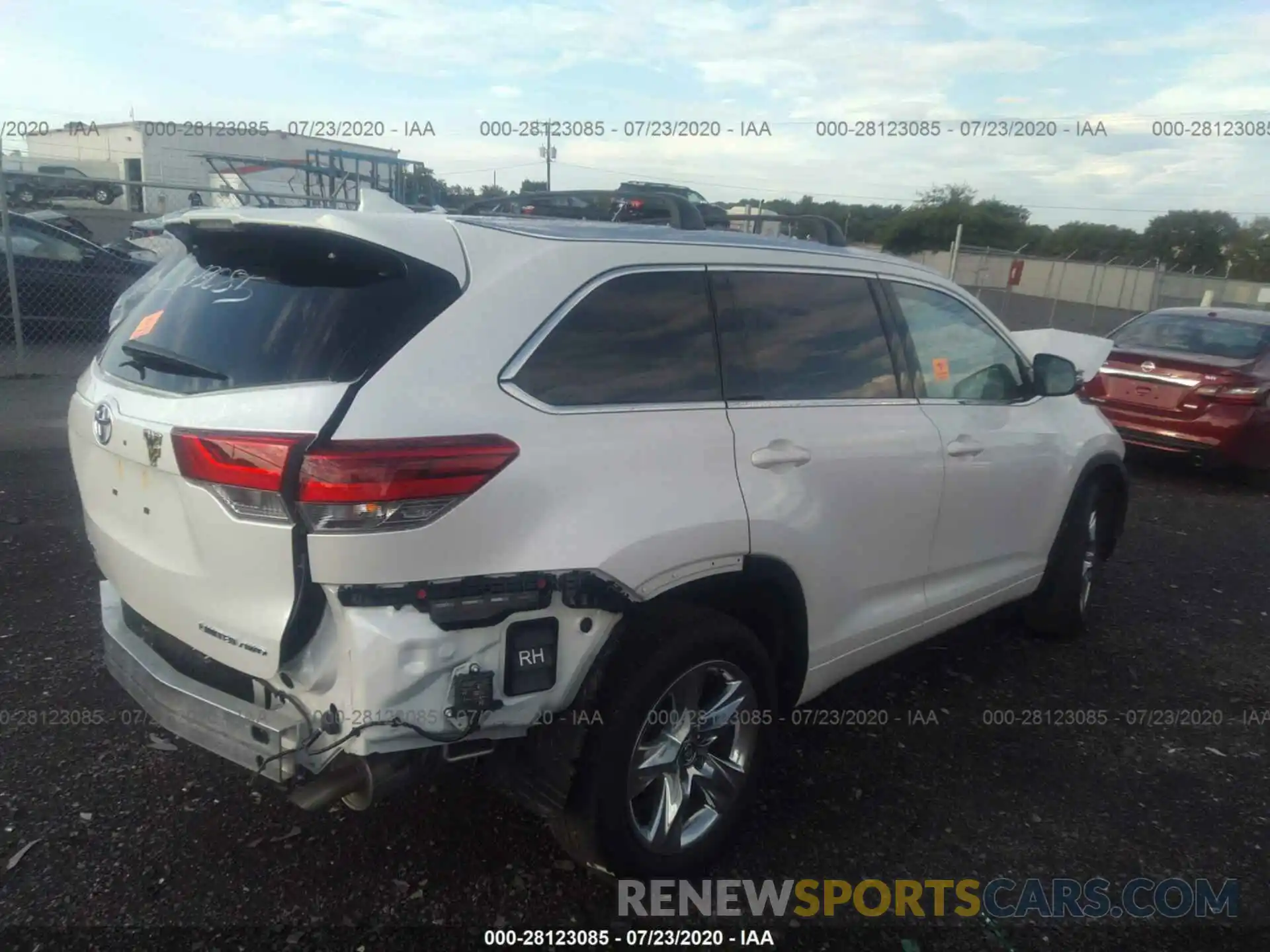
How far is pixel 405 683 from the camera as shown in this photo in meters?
2.19

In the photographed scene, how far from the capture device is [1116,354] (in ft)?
28.6

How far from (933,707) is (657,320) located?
2306mm

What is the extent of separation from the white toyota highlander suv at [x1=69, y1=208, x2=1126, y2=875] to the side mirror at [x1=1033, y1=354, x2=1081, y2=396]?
1314mm

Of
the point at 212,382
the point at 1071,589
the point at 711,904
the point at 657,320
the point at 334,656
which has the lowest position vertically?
the point at 711,904

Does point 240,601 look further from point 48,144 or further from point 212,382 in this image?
point 48,144

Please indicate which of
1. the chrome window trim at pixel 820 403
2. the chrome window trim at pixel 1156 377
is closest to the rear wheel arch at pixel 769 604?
the chrome window trim at pixel 820 403

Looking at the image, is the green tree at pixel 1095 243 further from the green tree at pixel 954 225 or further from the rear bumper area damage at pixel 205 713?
the rear bumper area damage at pixel 205 713

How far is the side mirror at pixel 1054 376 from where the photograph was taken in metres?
4.30

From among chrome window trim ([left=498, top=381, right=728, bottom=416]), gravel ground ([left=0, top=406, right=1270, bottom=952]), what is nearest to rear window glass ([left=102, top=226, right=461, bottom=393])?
chrome window trim ([left=498, top=381, right=728, bottom=416])

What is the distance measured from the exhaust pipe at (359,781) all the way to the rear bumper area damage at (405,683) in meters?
0.01

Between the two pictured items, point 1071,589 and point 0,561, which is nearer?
point 1071,589

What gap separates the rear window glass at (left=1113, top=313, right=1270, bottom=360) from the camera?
847cm

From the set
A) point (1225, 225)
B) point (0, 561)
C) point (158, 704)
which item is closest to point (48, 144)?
point (0, 561)

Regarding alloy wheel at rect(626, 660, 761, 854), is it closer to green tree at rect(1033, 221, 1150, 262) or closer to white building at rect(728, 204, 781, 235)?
white building at rect(728, 204, 781, 235)
